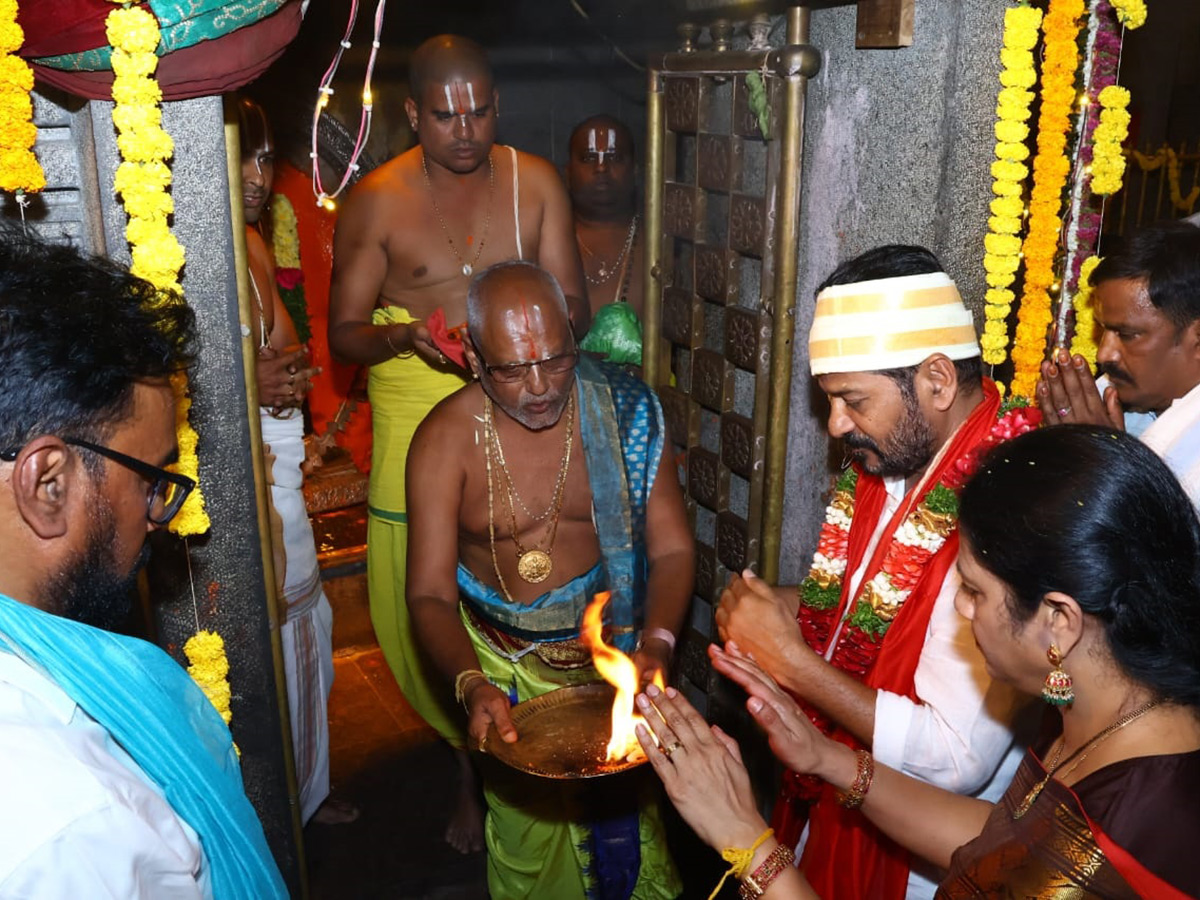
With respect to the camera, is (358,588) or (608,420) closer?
(608,420)

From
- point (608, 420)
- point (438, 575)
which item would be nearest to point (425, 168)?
point (608, 420)

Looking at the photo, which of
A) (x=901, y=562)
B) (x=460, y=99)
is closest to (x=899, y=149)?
(x=901, y=562)

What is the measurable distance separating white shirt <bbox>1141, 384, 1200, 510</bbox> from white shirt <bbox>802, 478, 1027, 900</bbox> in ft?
4.45

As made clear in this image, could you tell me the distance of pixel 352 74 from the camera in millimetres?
7508

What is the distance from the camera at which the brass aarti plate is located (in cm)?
281

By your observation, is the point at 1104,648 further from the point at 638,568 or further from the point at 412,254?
the point at 412,254

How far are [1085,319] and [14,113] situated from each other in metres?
3.98

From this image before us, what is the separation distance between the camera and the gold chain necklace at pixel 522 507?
3680mm

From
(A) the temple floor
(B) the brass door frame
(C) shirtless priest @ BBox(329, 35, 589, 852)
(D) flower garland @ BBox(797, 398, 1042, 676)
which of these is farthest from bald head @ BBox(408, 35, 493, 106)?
(A) the temple floor

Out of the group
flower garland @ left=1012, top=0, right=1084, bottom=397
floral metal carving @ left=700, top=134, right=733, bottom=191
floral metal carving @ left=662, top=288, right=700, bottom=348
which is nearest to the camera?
flower garland @ left=1012, top=0, right=1084, bottom=397

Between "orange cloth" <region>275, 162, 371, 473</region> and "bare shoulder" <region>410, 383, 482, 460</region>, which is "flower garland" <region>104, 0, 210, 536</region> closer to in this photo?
"bare shoulder" <region>410, 383, 482, 460</region>

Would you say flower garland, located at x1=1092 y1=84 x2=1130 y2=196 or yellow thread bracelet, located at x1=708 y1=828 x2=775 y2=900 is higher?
flower garland, located at x1=1092 y1=84 x2=1130 y2=196

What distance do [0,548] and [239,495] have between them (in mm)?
1297

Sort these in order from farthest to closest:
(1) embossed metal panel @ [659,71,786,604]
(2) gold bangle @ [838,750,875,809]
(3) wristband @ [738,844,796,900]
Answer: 1. (1) embossed metal panel @ [659,71,786,604]
2. (2) gold bangle @ [838,750,875,809]
3. (3) wristband @ [738,844,796,900]
